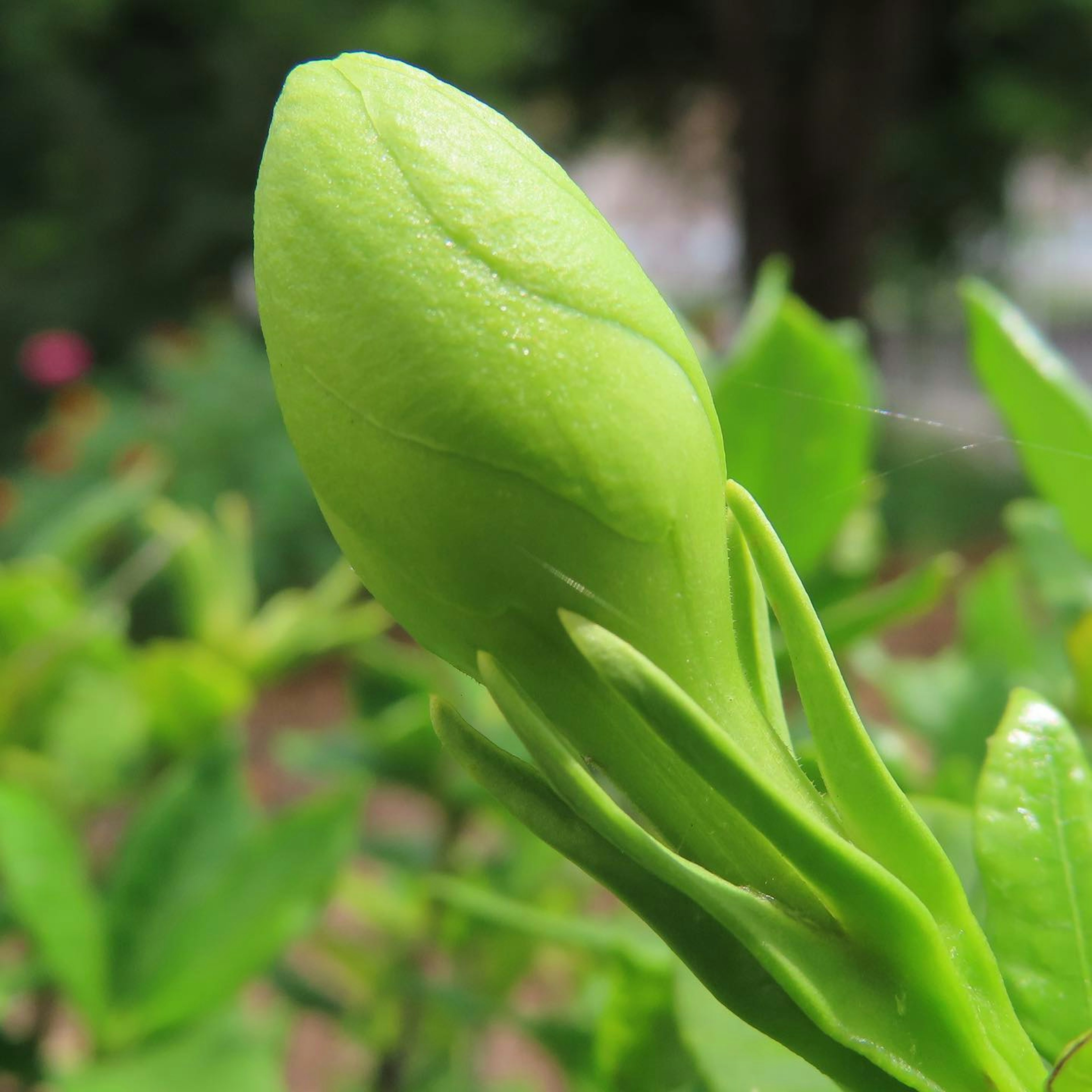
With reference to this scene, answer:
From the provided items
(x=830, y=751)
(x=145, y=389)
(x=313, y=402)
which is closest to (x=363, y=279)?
(x=313, y=402)

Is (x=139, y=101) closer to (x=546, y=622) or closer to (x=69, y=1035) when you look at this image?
(x=69, y=1035)

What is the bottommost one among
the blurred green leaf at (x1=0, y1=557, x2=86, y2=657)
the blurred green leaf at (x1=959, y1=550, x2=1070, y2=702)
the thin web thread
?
the blurred green leaf at (x1=959, y1=550, x2=1070, y2=702)

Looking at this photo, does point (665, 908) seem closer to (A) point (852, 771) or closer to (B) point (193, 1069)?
(A) point (852, 771)

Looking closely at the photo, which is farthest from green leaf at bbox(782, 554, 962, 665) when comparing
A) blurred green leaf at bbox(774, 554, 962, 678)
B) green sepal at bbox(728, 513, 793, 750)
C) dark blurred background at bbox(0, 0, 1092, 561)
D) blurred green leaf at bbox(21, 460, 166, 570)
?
dark blurred background at bbox(0, 0, 1092, 561)

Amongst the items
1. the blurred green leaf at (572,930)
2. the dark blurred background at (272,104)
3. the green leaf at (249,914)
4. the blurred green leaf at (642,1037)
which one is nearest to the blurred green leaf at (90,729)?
the green leaf at (249,914)

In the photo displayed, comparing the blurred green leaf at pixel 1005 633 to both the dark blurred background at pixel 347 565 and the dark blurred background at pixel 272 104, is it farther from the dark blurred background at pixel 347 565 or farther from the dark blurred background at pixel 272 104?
the dark blurred background at pixel 272 104

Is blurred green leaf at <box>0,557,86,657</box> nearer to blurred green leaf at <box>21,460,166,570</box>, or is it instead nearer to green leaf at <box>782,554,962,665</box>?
blurred green leaf at <box>21,460,166,570</box>
